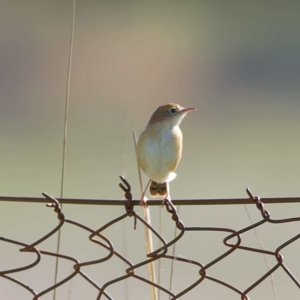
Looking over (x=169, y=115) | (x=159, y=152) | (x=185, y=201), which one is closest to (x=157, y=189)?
(x=159, y=152)

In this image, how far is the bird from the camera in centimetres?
398

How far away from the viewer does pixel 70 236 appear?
25.1 ft

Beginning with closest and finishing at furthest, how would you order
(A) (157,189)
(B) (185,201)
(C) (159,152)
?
(B) (185,201), (C) (159,152), (A) (157,189)

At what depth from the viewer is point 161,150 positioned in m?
4.01

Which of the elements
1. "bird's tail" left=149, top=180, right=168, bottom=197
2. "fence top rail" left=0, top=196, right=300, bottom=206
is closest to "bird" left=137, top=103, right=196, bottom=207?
"bird's tail" left=149, top=180, right=168, bottom=197

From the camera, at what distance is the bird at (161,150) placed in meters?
3.98

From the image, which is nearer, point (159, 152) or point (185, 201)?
point (185, 201)

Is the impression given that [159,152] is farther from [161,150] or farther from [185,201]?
[185,201]

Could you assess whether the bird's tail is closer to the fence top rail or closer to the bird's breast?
the bird's breast

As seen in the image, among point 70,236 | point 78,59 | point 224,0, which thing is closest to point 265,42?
point 224,0

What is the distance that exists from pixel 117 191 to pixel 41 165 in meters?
1.94

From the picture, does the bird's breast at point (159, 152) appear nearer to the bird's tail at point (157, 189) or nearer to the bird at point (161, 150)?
the bird at point (161, 150)

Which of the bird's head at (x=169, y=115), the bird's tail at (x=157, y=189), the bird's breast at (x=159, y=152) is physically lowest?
the bird's tail at (x=157, y=189)

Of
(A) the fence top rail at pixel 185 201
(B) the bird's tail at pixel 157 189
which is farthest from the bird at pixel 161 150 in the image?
(A) the fence top rail at pixel 185 201
